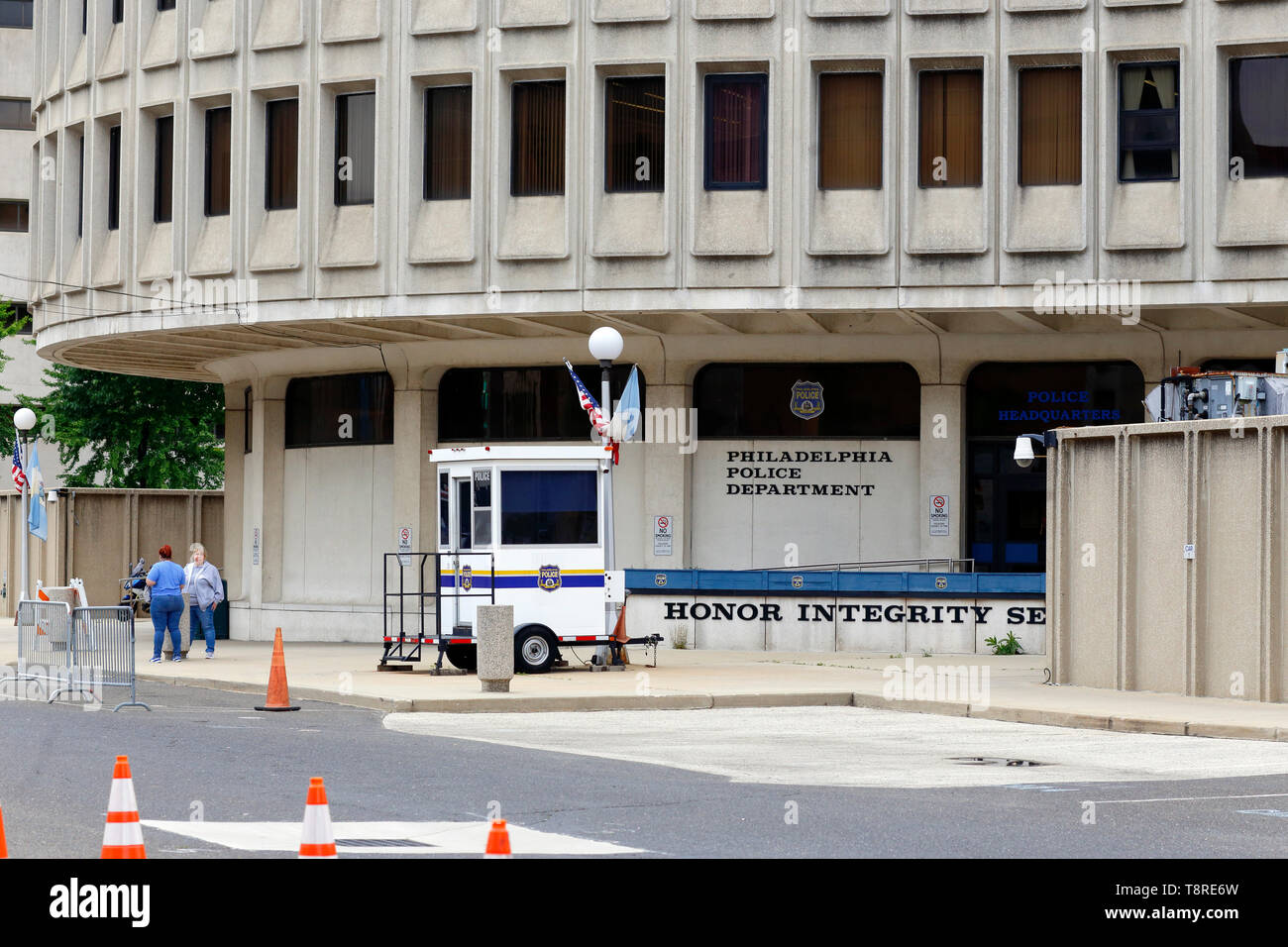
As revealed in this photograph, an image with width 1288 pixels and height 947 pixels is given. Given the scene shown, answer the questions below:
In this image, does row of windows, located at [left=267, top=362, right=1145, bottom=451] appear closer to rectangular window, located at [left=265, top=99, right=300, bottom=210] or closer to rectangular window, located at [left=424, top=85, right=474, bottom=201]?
rectangular window, located at [left=424, top=85, right=474, bottom=201]

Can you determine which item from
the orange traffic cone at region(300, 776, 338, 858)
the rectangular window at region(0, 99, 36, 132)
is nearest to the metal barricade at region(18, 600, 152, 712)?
the orange traffic cone at region(300, 776, 338, 858)

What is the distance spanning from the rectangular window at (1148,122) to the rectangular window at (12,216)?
43989 millimetres

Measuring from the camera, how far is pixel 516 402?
1232 inches

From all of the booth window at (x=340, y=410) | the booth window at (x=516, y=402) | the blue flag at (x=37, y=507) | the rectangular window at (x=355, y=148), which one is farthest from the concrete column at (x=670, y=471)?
the blue flag at (x=37, y=507)

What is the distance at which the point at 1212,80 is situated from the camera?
26.3 m

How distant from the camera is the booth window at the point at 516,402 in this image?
30.9m

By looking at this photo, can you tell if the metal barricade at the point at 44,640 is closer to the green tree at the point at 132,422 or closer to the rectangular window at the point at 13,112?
the green tree at the point at 132,422

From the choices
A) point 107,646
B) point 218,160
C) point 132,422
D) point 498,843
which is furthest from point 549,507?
point 132,422

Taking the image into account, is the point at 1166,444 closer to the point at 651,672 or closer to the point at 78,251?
the point at 651,672

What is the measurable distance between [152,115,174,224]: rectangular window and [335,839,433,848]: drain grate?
23180 mm

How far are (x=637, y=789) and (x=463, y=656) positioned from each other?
1071 cm

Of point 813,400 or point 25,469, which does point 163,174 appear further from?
point 813,400

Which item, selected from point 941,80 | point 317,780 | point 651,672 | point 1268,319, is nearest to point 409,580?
point 651,672

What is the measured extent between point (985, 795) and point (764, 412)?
1772 cm
